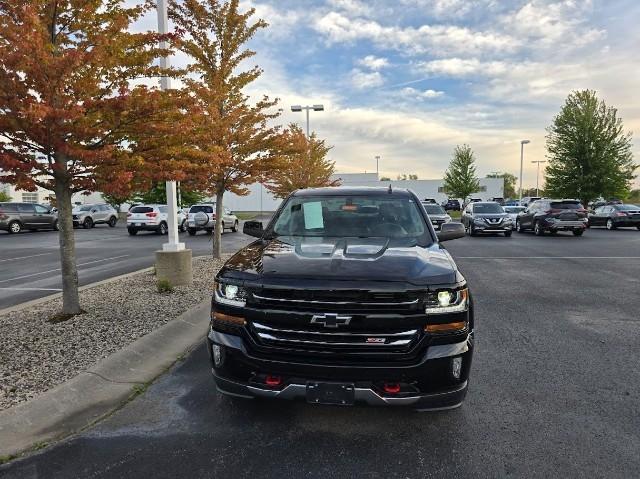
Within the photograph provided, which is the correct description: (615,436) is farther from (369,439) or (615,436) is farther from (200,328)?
(200,328)

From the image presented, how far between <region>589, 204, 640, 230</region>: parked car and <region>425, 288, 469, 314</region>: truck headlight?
91.1 ft

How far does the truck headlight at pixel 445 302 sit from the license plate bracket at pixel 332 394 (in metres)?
0.70

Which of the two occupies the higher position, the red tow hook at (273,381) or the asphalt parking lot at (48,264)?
the red tow hook at (273,381)

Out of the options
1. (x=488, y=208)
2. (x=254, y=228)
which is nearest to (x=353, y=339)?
(x=254, y=228)

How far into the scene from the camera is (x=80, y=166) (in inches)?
219

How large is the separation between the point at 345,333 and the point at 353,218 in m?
1.81

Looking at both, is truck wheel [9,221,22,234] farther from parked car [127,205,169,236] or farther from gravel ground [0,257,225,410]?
gravel ground [0,257,225,410]

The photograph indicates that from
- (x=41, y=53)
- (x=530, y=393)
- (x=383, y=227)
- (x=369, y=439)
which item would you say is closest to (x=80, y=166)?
(x=41, y=53)

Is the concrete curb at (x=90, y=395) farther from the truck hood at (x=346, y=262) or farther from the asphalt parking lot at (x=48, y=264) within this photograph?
the asphalt parking lot at (x=48, y=264)

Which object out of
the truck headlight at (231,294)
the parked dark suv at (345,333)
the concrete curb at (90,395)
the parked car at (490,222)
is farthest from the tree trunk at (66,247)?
the parked car at (490,222)

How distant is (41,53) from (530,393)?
214 inches

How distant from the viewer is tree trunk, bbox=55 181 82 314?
18.6 feet

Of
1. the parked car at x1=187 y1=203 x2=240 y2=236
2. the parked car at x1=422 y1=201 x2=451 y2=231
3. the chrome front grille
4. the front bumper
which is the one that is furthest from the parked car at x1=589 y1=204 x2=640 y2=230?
the chrome front grille

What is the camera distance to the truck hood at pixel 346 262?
3.08 m
